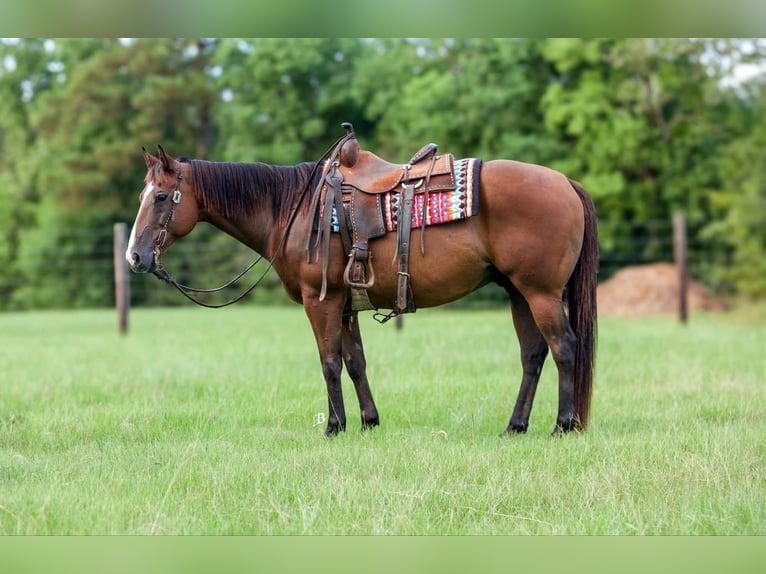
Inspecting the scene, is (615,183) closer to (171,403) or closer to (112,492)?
(171,403)

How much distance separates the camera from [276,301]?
23344 millimetres

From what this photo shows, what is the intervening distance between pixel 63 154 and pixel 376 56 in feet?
31.3

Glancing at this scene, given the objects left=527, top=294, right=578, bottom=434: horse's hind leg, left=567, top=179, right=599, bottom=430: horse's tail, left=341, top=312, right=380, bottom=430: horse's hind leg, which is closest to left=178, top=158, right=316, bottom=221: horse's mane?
left=341, top=312, right=380, bottom=430: horse's hind leg

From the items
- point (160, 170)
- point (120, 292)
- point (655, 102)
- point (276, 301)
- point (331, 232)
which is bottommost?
point (276, 301)

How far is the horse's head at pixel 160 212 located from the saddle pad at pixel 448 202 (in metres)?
1.32

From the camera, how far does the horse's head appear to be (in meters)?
5.52

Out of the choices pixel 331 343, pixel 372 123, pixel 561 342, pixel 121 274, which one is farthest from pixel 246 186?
pixel 372 123

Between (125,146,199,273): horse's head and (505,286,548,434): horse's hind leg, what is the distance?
2265mm

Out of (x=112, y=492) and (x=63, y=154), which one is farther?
(x=63, y=154)

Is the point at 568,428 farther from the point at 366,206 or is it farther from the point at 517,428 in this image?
the point at 366,206

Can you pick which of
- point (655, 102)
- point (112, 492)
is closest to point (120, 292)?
point (112, 492)

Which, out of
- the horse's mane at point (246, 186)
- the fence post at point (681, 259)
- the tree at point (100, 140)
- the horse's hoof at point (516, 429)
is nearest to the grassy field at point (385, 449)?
the horse's hoof at point (516, 429)

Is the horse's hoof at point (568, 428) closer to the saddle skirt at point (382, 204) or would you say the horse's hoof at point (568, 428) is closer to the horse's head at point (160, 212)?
the saddle skirt at point (382, 204)

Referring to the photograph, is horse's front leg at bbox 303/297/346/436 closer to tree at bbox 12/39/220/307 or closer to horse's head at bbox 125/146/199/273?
horse's head at bbox 125/146/199/273
